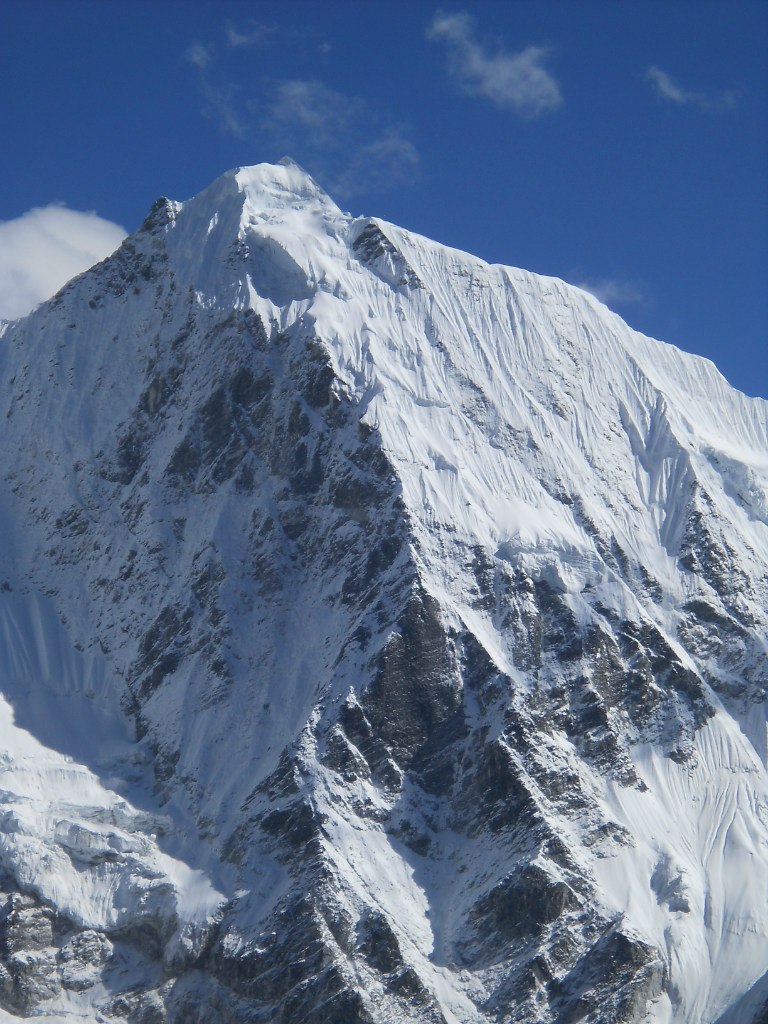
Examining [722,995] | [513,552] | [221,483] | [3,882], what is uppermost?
[221,483]

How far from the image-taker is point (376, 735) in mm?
166500

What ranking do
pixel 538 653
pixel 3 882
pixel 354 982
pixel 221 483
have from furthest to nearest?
1. pixel 221 483
2. pixel 538 653
3. pixel 3 882
4. pixel 354 982

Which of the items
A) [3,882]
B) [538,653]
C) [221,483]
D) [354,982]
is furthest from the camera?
[221,483]

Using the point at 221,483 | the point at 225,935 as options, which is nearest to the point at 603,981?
the point at 225,935

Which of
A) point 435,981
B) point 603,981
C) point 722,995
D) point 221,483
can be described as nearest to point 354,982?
point 435,981

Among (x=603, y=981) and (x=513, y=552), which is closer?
(x=603, y=981)

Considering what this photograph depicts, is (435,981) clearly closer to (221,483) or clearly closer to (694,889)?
(694,889)

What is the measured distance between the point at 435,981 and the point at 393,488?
48660 mm

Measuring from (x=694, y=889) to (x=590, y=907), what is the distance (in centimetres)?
1178

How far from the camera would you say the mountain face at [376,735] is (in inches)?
6112

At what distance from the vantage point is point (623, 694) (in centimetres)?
17662

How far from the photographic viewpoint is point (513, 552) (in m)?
182

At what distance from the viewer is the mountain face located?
155250 millimetres

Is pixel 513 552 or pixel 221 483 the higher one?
pixel 221 483
